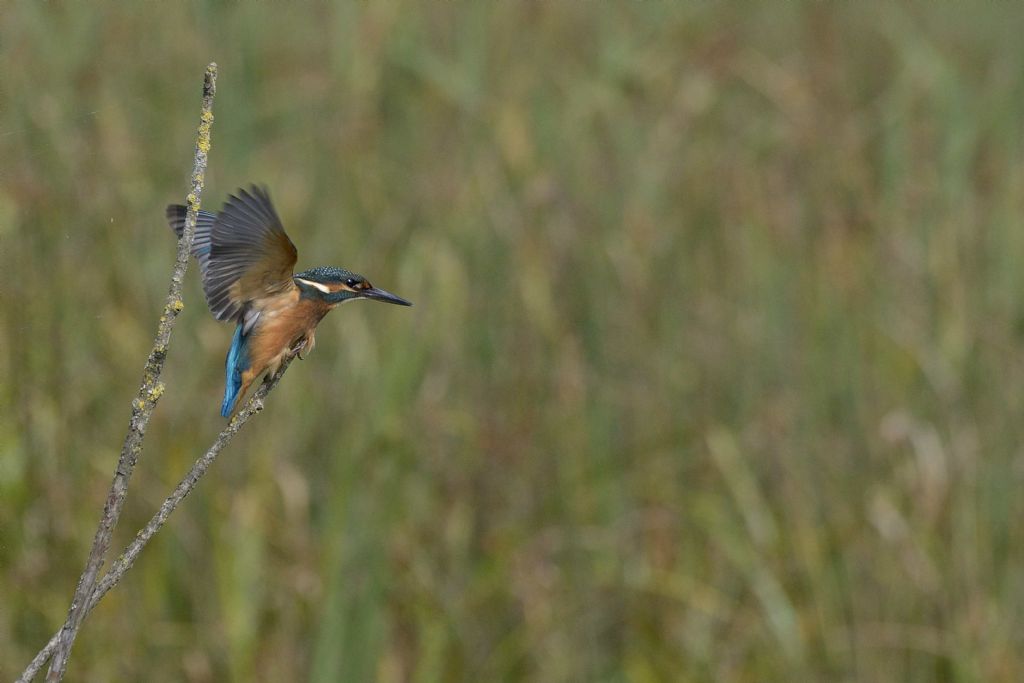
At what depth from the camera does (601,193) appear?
298 cm

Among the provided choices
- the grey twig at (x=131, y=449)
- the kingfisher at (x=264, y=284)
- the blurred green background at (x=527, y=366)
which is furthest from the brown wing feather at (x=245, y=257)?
the blurred green background at (x=527, y=366)

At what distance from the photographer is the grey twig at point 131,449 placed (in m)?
0.45

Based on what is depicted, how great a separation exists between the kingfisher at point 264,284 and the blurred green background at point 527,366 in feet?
4.02

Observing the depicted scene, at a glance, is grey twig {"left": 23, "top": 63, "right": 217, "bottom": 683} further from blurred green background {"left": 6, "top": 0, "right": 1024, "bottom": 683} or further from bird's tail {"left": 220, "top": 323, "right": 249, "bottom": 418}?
blurred green background {"left": 6, "top": 0, "right": 1024, "bottom": 683}

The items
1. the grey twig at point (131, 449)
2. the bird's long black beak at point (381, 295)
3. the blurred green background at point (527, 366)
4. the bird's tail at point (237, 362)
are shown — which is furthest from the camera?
the blurred green background at point (527, 366)

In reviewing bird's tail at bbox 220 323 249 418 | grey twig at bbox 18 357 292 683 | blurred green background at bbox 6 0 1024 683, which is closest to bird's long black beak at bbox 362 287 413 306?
bird's tail at bbox 220 323 249 418

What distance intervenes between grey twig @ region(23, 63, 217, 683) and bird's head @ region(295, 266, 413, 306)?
0.23m

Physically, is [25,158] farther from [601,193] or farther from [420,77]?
[601,193]

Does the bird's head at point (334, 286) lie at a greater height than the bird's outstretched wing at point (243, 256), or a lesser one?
lesser

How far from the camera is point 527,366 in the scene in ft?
8.77

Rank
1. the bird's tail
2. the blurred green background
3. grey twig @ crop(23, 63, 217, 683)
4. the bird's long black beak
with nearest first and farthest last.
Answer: grey twig @ crop(23, 63, 217, 683) → the bird's long black beak → the bird's tail → the blurred green background

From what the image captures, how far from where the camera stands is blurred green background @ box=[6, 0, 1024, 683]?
7.33 feet

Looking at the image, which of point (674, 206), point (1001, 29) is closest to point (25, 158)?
point (674, 206)

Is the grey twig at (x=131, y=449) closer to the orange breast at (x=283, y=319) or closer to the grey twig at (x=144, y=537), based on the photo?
the grey twig at (x=144, y=537)
